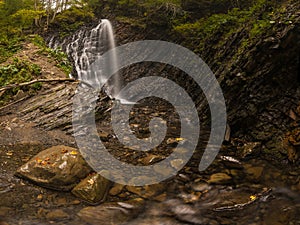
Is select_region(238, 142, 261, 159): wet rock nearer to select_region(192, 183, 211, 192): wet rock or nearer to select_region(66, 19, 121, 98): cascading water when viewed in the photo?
select_region(192, 183, 211, 192): wet rock

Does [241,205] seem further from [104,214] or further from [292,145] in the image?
[104,214]

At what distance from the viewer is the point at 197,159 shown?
5.79m

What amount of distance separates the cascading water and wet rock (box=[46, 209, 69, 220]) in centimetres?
918

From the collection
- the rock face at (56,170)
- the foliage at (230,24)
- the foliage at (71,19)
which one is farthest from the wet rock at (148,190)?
the foliage at (71,19)

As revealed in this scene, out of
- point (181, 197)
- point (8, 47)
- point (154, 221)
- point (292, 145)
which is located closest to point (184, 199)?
point (181, 197)

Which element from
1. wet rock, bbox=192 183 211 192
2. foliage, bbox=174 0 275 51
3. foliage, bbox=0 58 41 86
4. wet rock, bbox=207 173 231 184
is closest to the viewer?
wet rock, bbox=192 183 211 192

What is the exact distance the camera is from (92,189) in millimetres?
4238

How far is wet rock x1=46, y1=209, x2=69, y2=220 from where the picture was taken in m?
3.78

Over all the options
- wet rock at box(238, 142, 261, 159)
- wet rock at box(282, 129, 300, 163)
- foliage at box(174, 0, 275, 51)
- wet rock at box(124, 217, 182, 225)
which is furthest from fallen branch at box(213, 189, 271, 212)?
foliage at box(174, 0, 275, 51)

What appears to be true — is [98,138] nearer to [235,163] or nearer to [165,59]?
[235,163]

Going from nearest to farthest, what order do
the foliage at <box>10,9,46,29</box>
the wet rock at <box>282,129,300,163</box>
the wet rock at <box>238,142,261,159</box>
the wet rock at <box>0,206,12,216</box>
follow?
the wet rock at <box>0,206,12,216</box>
the wet rock at <box>282,129,300,163</box>
the wet rock at <box>238,142,261,159</box>
the foliage at <box>10,9,46,29</box>

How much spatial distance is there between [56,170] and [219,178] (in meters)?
2.95

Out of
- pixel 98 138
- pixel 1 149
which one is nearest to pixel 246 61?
pixel 98 138

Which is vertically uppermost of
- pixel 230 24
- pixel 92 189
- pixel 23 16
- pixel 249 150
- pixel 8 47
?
pixel 230 24
